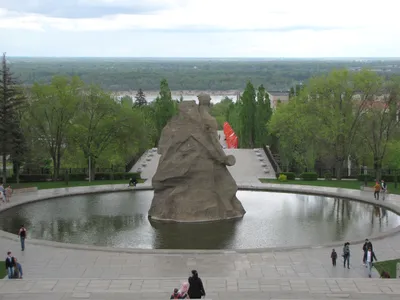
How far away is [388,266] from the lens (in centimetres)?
2948

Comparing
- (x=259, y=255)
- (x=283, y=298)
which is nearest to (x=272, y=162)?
(x=259, y=255)

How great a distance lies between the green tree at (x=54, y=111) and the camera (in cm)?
5784

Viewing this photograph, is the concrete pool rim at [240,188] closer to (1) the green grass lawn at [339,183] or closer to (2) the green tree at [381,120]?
(1) the green grass lawn at [339,183]

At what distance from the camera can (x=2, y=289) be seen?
25.8 meters

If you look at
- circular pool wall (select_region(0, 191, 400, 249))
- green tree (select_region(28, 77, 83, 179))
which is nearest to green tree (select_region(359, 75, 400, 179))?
circular pool wall (select_region(0, 191, 400, 249))

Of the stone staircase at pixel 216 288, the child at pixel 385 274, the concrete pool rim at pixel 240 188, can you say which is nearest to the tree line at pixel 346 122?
the concrete pool rim at pixel 240 188

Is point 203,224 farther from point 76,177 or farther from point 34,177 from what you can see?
point 34,177

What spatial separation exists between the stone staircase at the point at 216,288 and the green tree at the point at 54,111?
3259 cm

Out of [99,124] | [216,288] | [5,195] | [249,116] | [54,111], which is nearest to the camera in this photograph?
[216,288]

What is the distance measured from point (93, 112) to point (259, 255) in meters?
32.3

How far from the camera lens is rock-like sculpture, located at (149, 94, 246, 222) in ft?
130

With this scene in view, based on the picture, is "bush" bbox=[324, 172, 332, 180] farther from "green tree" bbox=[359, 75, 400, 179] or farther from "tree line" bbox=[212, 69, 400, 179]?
"green tree" bbox=[359, 75, 400, 179]

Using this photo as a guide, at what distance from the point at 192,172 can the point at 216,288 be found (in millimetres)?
14220

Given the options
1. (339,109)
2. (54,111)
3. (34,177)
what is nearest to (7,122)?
(54,111)
